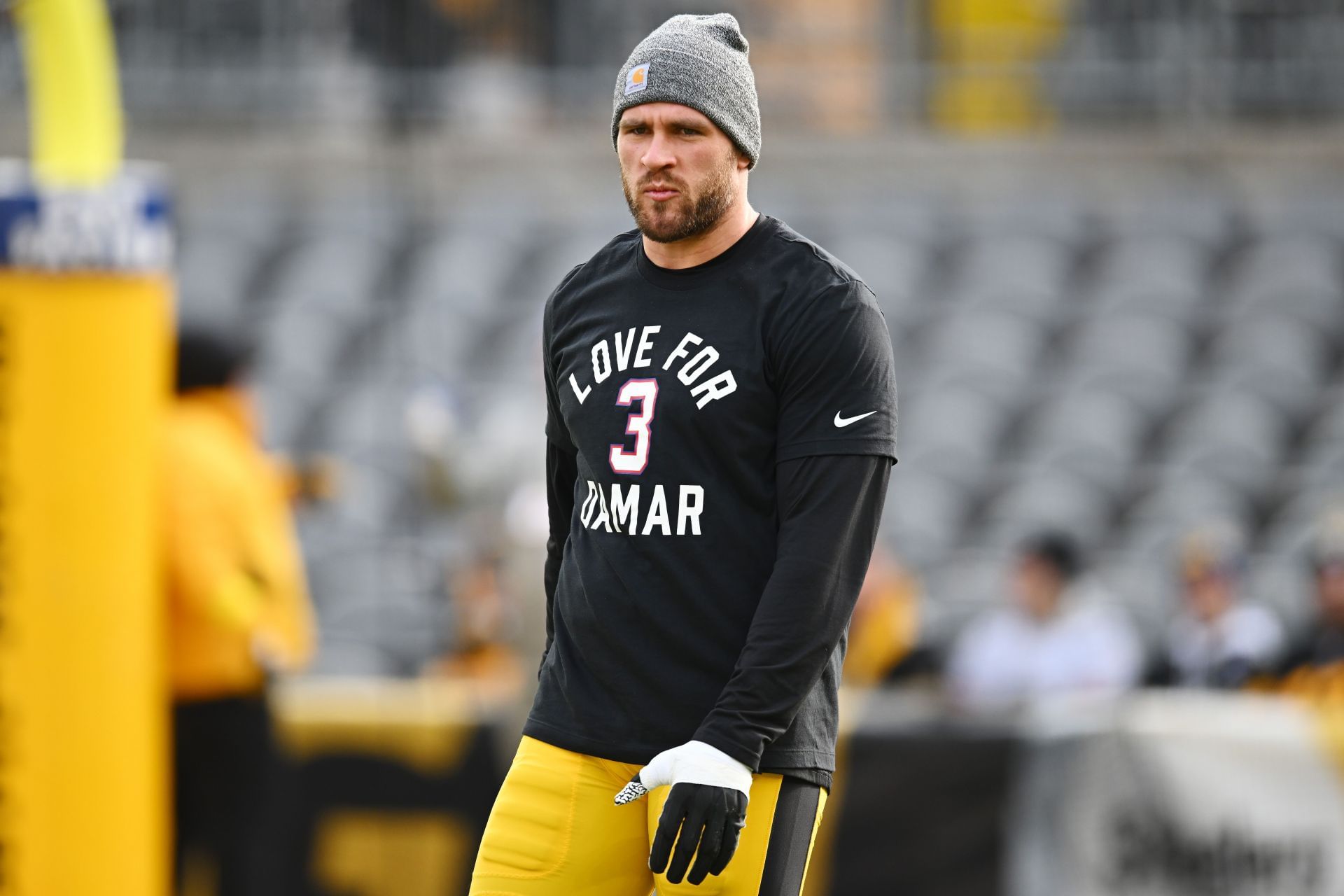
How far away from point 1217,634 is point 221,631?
410 centimetres

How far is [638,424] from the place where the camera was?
334cm

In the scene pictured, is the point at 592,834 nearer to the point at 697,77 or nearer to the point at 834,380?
the point at 834,380

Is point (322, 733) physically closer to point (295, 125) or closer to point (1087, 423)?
point (1087, 423)

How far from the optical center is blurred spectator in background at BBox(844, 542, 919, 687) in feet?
28.1

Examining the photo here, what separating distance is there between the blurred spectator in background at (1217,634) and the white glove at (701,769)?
557 centimetres

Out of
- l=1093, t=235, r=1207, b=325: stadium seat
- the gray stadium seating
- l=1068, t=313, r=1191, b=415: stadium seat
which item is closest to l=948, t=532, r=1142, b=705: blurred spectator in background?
the gray stadium seating

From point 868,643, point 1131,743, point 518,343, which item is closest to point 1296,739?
point 1131,743

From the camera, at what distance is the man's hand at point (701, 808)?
3096 mm

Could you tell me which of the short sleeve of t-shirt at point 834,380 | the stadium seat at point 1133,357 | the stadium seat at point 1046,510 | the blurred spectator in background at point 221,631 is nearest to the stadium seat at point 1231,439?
the stadium seat at point 1133,357

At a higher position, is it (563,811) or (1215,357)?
(1215,357)

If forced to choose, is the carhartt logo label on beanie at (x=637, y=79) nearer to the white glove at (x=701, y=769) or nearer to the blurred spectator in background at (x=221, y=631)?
the white glove at (x=701, y=769)

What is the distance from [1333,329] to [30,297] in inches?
349

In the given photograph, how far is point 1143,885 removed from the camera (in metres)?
7.39

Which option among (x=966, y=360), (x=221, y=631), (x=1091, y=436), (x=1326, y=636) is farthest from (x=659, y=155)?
(x=966, y=360)
